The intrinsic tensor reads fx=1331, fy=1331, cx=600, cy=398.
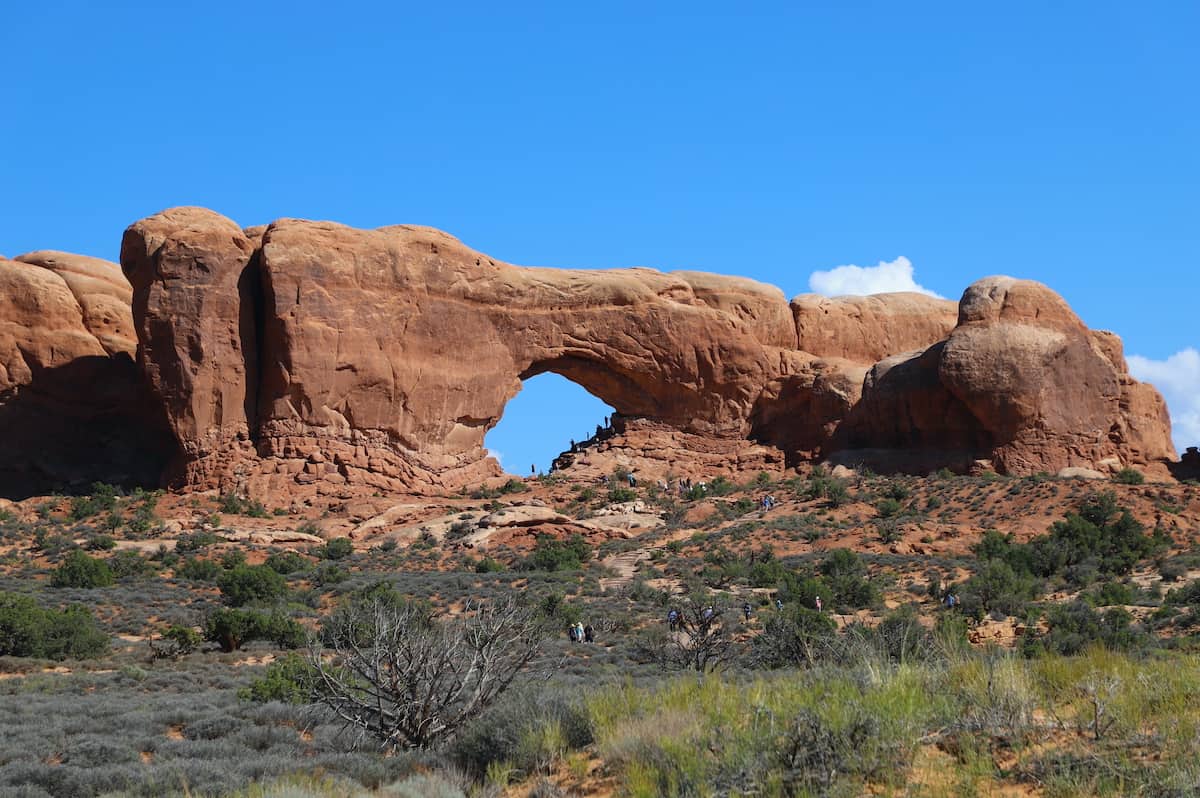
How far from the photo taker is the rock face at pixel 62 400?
137 feet

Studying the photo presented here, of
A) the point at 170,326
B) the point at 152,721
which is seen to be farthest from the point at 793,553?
the point at 152,721

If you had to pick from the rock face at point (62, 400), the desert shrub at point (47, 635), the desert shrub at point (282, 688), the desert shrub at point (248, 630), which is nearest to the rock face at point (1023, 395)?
the desert shrub at point (248, 630)

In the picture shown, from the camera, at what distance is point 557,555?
3366cm

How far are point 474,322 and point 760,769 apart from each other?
115ft

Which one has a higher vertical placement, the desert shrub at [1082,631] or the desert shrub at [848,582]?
the desert shrub at [848,582]

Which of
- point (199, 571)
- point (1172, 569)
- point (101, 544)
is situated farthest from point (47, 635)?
point (1172, 569)

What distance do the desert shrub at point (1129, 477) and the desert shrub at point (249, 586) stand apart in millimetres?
23052

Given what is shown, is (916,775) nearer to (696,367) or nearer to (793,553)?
(793,553)

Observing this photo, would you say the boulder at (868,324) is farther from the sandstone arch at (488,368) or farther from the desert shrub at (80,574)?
the desert shrub at (80,574)

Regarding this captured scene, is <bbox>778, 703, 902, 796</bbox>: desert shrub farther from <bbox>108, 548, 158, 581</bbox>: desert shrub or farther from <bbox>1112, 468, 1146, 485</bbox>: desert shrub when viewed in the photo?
<bbox>1112, 468, 1146, 485</bbox>: desert shrub

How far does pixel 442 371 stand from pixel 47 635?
19.5m

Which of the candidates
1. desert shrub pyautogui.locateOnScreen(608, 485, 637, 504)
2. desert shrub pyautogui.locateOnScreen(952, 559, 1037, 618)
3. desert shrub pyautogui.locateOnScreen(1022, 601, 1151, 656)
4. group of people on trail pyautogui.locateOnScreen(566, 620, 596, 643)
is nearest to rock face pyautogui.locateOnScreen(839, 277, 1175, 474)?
desert shrub pyautogui.locateOnScreen(608, 485, 637, 504)

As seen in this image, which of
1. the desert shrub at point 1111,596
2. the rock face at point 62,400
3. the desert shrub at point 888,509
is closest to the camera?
the desert shrub at point 1111,596

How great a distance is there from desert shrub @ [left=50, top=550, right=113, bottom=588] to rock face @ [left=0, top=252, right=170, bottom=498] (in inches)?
404
